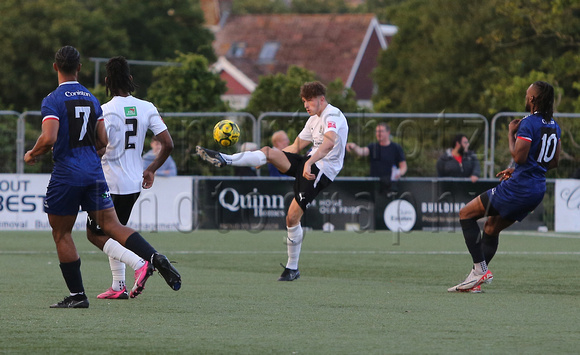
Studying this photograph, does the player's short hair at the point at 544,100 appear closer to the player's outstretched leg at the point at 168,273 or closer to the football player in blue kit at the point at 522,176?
the football player in blue kit at the point at 522,176

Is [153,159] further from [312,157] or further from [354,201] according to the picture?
[312,157]

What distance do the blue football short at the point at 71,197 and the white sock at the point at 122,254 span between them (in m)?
0.77

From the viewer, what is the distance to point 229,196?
19.5 metres

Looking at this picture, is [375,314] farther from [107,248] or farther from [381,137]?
[381,137]

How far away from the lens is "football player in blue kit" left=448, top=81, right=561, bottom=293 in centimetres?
969

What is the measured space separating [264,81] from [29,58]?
84.8ft

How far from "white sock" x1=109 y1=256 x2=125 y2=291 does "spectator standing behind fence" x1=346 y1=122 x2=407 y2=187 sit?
10147 millimetres

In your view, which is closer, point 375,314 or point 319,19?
point 375,314

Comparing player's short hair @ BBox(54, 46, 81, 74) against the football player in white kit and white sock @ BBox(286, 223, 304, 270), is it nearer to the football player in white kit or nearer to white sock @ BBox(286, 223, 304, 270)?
the football player in white kit

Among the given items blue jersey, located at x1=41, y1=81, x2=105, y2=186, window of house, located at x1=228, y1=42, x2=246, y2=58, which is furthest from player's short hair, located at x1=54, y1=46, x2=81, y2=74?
window of house, located at x1=228, y1=42, x2=246, y2=58

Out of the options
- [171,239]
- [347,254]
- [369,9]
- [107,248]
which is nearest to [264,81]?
[171,239]

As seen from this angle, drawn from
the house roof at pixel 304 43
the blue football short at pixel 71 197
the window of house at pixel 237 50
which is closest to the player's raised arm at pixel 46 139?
the blue football short at pixel 71 197

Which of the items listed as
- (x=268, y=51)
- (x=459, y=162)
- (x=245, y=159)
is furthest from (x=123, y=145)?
(x=268, y=51)

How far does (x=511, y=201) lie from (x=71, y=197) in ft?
14.1
